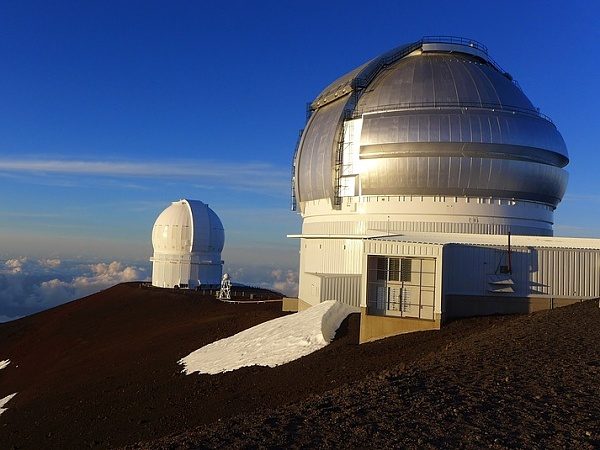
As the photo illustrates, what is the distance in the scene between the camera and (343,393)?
9273 millimetres

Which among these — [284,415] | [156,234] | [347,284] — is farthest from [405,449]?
[156,234]

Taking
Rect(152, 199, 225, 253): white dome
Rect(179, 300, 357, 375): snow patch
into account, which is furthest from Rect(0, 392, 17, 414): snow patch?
Rect(152, 199, 225, 253): white dome

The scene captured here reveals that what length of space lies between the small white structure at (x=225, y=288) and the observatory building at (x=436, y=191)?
877 centimetres

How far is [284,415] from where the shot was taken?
823 centimetres

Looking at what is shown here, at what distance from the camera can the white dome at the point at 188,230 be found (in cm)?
4112

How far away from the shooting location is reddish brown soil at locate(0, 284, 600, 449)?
7289mm

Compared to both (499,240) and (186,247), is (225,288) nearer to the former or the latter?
(186,247)

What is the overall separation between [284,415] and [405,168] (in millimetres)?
15459

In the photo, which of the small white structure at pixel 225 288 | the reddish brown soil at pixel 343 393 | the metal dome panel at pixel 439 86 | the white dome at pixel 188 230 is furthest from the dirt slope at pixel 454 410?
the white dome at pixel 188 230

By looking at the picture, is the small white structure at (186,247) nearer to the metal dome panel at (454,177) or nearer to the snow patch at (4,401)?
the metal dome panel at (454,177)

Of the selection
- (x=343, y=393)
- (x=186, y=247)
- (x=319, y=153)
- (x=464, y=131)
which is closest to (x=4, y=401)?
(x=343, y=393)

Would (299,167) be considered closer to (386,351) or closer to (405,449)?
(386,351)

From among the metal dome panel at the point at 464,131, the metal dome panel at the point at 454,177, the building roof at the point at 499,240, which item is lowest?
the building roof at the point at 499,240

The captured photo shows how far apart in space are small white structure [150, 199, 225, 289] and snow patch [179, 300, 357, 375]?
21.5 metres
